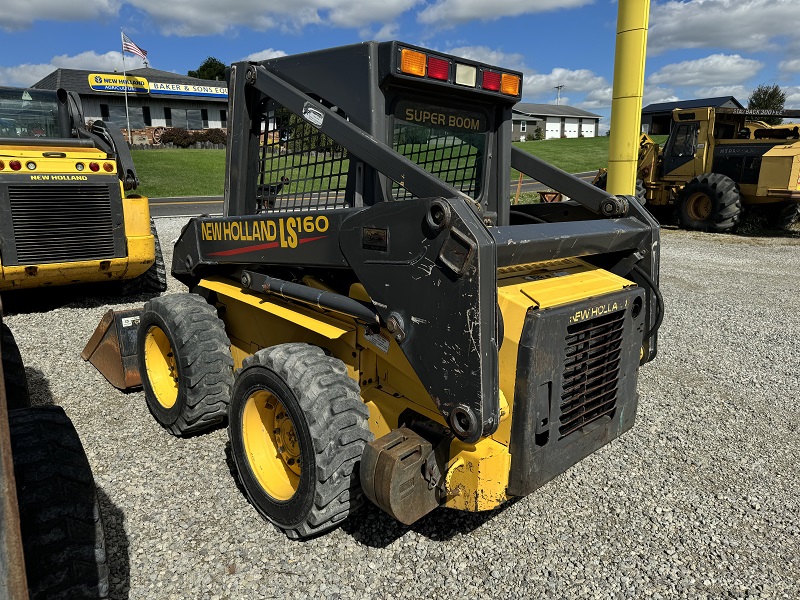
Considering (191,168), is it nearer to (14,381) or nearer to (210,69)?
(14,381)

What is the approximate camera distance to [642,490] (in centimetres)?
347


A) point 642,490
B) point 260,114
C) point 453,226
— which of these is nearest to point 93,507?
point 453,226

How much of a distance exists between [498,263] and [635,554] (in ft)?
5.50

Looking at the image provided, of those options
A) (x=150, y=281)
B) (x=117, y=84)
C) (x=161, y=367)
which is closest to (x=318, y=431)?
(x=161, y=367)

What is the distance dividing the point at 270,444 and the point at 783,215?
15008 mm

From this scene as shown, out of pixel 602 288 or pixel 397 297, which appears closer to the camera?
pixel 397 297

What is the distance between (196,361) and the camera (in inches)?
142

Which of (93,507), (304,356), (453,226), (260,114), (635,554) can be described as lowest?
(635,554)

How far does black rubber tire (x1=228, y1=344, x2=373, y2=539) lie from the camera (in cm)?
267

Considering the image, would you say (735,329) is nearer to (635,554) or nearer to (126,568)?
(635,554)

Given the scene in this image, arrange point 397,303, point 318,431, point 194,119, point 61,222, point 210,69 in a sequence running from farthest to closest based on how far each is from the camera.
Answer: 1. point 210,69
2. point 194,119
3. point 61,222
4. point 318,431
5. point 397,303

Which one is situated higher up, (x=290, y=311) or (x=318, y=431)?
(x=290, y=311)

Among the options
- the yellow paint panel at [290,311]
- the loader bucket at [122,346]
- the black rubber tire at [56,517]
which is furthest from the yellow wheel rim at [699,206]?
the black rubber tire at [56,517]

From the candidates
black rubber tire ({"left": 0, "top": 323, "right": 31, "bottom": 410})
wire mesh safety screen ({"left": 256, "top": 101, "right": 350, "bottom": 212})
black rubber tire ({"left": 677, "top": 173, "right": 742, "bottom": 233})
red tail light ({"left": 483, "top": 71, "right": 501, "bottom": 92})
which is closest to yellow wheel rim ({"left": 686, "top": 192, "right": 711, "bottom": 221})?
black rubber tire ({"left": 677, "top": 173, "right": 742, "bottom": 233})
